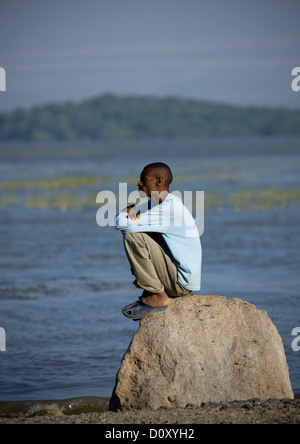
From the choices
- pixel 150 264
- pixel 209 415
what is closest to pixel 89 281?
pixel 150 264

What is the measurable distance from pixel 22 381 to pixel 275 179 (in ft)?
84.6

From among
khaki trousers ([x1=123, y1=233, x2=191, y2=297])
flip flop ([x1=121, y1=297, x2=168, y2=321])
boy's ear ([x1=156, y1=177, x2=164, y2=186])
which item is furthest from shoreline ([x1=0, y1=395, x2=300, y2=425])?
boy's ear ([x1=156, y1=177, x2=164, y2=186])

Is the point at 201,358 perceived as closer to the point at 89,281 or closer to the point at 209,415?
the point at 209,415

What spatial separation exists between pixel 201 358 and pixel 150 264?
2.82 feet

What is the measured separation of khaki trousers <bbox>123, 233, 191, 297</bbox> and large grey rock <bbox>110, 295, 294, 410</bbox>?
0.21 metres

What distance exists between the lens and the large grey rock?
19.2ft

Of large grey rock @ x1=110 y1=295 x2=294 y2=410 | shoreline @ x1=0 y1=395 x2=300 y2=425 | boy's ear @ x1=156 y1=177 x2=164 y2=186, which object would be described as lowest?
shoreline @ x1=0 y1=395 x2=300 y2=425

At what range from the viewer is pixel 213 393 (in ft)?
19.2

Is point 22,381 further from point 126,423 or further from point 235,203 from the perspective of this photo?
point 235,203

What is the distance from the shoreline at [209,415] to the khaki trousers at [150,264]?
99 centimetres

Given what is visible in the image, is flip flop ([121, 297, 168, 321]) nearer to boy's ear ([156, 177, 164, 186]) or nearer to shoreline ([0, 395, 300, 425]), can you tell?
shoreline ([0, 395, 300, 425])

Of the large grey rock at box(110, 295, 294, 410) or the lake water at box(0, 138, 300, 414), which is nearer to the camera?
the large grey rock at box(110, 295, 294, 410)

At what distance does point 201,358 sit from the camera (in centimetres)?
588

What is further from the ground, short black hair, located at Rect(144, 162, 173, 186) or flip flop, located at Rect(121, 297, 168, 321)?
short black hair, located at Rect(144, 162, 173, 186)
